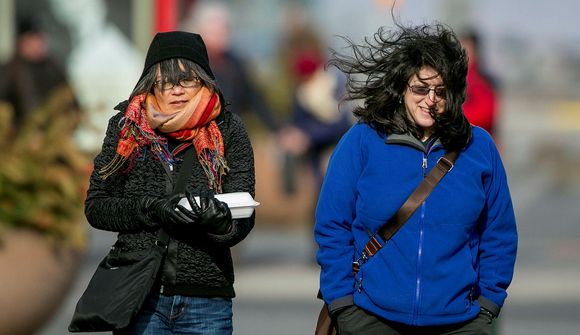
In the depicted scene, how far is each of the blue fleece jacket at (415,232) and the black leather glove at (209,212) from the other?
1.25 feet

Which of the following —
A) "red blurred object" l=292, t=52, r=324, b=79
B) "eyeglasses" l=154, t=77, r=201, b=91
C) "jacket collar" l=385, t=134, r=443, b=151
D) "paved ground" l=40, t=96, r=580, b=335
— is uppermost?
"red blurred object" l=292, t=52, r=324, b=79

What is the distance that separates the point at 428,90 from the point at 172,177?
2.83 ft

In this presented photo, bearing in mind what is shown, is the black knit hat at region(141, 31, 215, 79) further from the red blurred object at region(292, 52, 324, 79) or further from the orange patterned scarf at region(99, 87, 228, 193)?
the red blurred object at region(292, 52, 324, 79)

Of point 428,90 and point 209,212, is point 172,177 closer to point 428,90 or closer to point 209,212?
point 209,212

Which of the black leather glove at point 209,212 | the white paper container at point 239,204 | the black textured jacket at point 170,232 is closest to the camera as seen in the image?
the black leather glove at point 209,212

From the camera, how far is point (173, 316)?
434 centimetres

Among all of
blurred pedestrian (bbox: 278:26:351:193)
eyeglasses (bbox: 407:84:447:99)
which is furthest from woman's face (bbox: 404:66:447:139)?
blurred pedestrian (bbox: 278:26:351:193)

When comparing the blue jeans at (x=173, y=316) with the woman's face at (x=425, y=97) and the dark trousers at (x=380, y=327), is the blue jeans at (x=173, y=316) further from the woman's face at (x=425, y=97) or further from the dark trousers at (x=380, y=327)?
the woman's face at (x=425, y=97)

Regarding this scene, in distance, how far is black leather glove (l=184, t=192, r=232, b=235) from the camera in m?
4.10

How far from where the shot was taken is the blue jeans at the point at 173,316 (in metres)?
4.34

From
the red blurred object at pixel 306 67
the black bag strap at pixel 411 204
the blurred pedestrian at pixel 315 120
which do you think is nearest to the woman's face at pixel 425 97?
the black bag strap at pixel 411 204

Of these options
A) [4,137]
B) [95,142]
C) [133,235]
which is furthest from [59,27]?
[133,235]

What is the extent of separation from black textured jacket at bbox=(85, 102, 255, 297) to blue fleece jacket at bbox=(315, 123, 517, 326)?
0.99ft

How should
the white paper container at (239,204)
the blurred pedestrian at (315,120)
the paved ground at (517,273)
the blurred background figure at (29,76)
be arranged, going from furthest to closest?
the blurred background figure at (29,76)
the blurred pedestrian at (315,120)
the paved ground at (517,273)
the white paper container at (239,204)
